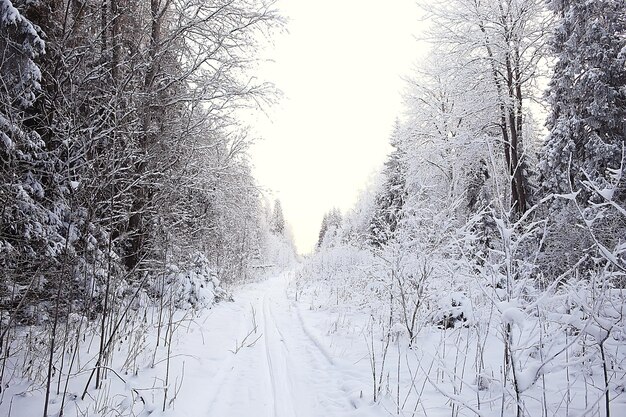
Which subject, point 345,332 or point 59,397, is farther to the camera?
point 345,332

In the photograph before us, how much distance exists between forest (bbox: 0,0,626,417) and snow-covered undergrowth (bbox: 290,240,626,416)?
0.04 metres

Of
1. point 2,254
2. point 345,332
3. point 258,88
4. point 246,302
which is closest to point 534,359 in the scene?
point 345,332

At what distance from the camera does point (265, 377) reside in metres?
4.45

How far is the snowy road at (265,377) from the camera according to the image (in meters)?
3.62

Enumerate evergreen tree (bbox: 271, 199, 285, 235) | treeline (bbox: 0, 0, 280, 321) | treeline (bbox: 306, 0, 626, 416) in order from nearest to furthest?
treeline (bbox: 0, 0, 280, 321), treeline (bbox: 306, 0, 626, 416), evergreen tree (bbox: 271, 199, 285, 235)

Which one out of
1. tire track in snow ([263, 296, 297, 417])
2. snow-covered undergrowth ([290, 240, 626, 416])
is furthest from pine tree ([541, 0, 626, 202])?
tire track in snow ([263, 296, 297, 417])

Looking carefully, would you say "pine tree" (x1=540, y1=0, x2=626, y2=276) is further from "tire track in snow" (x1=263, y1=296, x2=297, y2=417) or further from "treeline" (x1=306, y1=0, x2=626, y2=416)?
"tire track in snow" (x1=263, y1=296, x2=297, y2=417)

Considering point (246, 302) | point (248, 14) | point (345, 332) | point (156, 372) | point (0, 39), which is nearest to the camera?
point (156, 372)

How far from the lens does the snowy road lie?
11.9 feet

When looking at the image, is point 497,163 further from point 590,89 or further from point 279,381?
point 279,381

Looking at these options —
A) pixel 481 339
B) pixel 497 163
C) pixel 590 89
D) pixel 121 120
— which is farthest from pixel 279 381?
pixel 590 89

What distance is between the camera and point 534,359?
402 centimetres

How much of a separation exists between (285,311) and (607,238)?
8431 millimetres

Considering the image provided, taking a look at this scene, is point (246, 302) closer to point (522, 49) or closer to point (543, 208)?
point (543, 208)
